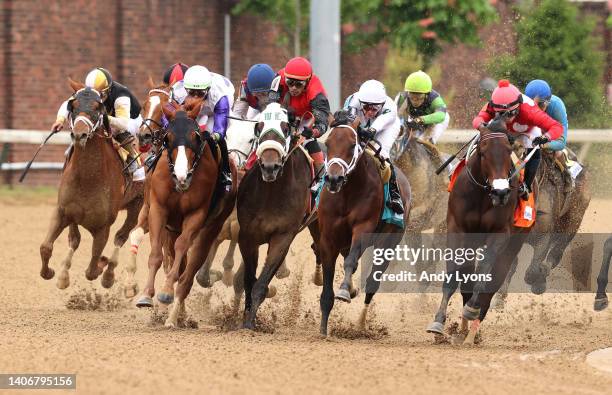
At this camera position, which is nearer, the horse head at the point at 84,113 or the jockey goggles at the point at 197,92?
the jockey goggles at the point at 197,92

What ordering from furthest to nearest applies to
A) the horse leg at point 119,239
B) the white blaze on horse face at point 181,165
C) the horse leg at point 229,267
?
the horse leg at point 229,267, the horse leg at point 119,239, the white blaze on horse face at point 181,165

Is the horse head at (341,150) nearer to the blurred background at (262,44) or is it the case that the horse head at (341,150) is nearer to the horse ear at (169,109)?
the horse ear at (169,109)

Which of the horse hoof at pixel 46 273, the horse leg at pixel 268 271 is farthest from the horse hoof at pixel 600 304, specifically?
the horse hoof at pixel 46 273

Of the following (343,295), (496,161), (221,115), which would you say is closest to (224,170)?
(221,115)

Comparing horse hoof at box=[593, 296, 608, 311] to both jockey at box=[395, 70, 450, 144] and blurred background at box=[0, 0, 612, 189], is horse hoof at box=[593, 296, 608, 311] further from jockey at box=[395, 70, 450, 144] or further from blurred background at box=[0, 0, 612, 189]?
blurred background at box=[0, 0, 612, 189]

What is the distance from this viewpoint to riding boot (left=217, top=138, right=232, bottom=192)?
10.9m

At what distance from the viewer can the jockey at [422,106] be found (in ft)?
43.4

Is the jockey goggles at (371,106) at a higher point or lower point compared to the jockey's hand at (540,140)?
higher

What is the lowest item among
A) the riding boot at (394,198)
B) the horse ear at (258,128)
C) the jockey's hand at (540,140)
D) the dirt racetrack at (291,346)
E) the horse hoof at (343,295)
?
the dirt racetrack at (291,346)

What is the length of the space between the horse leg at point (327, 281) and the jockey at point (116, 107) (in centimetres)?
212

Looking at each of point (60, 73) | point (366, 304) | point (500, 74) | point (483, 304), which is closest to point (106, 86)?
Result: point (366, 304)

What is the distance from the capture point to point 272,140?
10.3 meters

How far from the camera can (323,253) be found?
10.7 m

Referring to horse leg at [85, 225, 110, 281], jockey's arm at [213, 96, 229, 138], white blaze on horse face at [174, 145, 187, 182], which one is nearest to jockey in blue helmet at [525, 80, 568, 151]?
jockey's arm at [213, 96, 229, 138]
